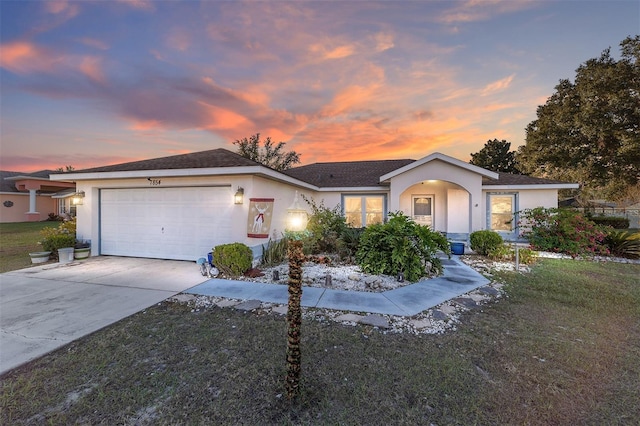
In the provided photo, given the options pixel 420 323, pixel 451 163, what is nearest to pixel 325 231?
pixel 420 323

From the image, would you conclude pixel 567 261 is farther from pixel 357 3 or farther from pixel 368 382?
pixel 357 3

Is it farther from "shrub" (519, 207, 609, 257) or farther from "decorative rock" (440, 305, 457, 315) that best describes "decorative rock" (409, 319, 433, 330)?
"shrub" (519, 207, 609, 257)

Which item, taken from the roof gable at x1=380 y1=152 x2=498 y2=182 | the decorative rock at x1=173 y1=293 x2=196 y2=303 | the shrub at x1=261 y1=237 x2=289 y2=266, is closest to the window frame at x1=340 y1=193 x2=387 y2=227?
the roof gable at x1=380 y1=152 x2=498 y2=182

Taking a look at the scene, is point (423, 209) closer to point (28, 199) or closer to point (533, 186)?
point (533, 186)

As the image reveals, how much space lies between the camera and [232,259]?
6.47m

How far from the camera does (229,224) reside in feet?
25.5

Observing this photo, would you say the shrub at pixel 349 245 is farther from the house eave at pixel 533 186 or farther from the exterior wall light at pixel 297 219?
the house eave at pixel 533 186

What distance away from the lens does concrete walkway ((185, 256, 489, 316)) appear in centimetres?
455

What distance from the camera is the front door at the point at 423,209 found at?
1301 centimetres

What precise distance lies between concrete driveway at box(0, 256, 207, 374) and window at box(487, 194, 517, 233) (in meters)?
12.7

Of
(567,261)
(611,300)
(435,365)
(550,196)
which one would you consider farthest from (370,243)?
(550,196)

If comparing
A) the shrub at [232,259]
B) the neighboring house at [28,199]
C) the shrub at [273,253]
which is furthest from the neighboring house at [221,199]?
the neighboring house at [28,199]

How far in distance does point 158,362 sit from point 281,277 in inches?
141

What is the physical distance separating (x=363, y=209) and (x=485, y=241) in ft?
17.6
